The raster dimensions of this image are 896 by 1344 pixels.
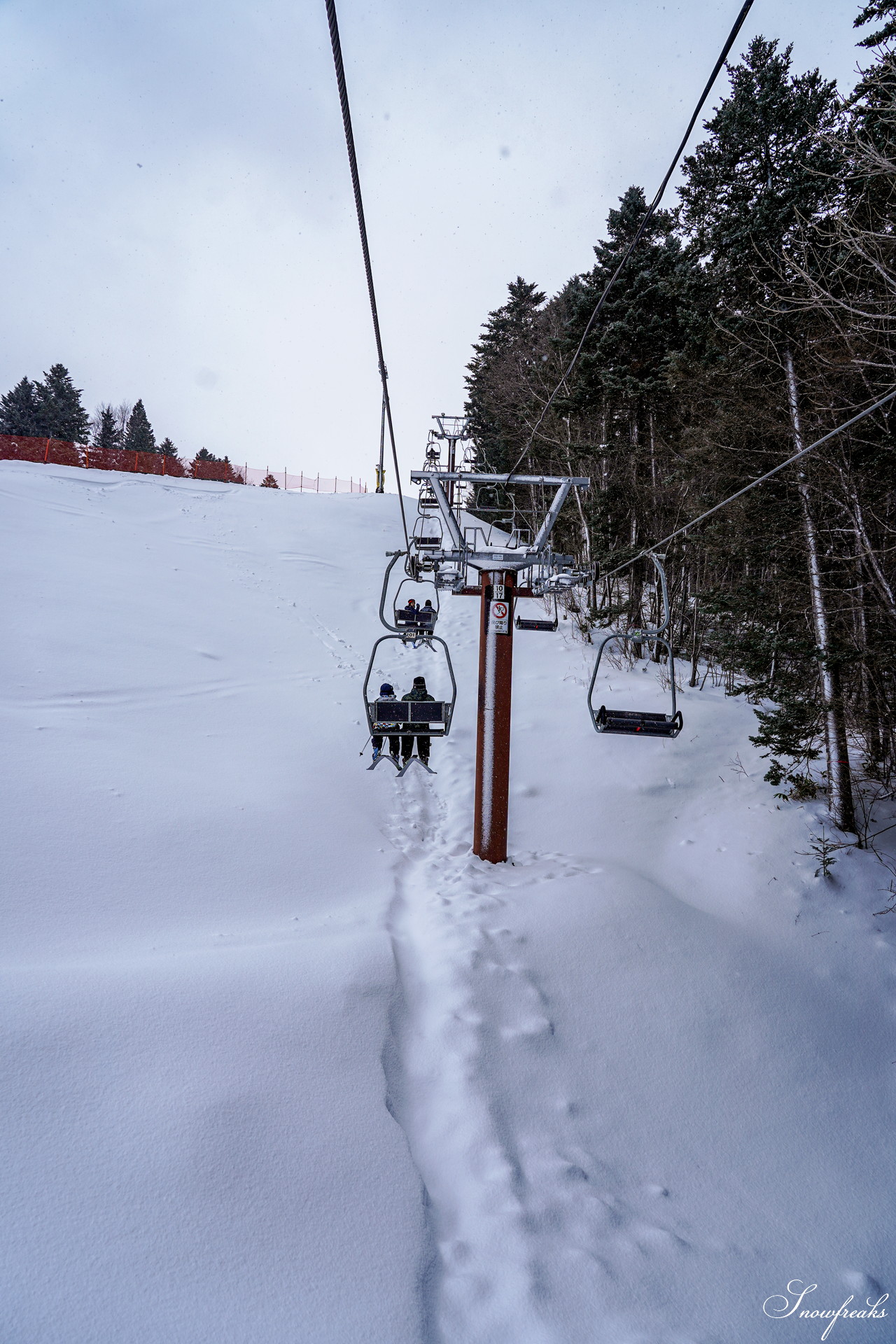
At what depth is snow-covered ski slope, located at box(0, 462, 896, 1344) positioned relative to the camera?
3.23m

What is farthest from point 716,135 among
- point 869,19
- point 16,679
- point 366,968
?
point 16,679

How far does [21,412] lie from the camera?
43.3 m

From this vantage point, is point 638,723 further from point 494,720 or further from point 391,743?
point 391,743

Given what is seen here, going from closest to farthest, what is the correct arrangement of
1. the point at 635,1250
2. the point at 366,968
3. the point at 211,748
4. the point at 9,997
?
the point at 635,1250 → the point at 9,997 → the point at 366,968 → the point at 211,748

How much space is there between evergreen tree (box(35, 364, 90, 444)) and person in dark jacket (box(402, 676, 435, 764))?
47649 mm

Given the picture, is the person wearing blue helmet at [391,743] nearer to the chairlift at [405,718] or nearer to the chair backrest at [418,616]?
the chairlift at [405,718]

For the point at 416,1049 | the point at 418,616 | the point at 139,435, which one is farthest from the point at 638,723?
the point at 139,435

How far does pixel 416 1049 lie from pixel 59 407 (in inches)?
2063

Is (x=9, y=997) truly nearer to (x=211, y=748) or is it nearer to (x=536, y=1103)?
(x=536, y=1103)

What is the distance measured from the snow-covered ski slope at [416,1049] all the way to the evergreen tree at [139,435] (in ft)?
165

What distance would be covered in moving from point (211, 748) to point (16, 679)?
3.72m

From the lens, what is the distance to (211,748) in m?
9.47

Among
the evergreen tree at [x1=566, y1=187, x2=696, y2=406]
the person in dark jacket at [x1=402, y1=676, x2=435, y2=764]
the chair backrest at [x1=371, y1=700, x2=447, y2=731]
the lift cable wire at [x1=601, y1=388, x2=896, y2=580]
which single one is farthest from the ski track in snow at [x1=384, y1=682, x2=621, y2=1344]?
the evergreen tree at [x1=566, y1=187, x2=696, y2=406]

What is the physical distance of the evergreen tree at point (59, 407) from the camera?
42.7 m
